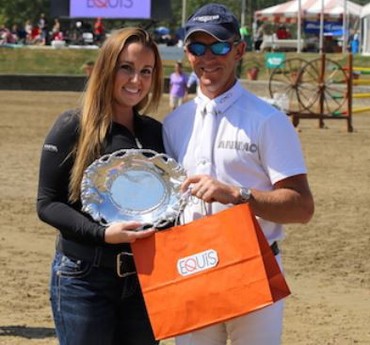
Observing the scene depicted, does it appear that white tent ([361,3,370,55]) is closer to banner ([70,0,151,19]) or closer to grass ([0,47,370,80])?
grass ([0,47,370,80])

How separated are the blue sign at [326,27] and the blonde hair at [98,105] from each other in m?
54.1

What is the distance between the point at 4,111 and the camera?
2855 cm

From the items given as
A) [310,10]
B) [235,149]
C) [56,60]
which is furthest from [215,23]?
[310,10]

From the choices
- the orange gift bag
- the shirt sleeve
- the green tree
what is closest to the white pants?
the orange gift bag

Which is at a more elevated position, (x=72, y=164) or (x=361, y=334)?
(x=72, y=164)

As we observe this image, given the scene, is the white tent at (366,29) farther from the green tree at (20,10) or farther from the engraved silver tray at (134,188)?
the engraved silver tray at (134,188)

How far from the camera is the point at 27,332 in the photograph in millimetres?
7281

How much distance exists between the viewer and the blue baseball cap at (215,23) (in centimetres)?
388

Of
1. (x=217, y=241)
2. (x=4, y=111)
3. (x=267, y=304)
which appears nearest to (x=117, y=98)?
(x=217, y=241)

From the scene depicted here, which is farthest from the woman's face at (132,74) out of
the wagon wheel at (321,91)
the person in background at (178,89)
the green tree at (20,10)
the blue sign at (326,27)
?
the green tree at (20,10)

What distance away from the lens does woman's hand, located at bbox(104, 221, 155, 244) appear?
373 centimetres

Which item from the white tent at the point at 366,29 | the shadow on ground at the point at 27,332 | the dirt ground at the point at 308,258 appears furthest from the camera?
the white tent at the point at 366,29

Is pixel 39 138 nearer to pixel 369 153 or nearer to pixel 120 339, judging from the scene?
pixel 369 153

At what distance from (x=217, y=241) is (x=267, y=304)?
0.85 feet
